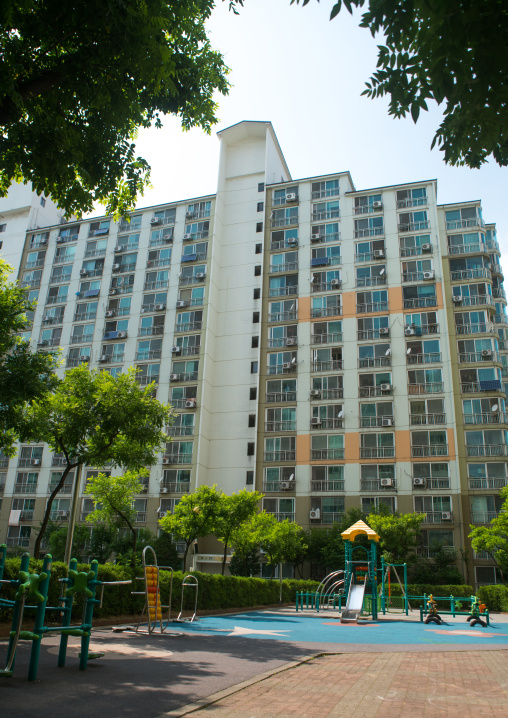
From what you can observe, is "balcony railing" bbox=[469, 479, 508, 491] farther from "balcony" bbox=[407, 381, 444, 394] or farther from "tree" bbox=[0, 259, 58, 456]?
"tree" bbox=[0, 259, 58, 456]

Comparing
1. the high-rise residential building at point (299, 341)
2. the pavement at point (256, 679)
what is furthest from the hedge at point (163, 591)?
the high-rise residential building at point (299, 341)

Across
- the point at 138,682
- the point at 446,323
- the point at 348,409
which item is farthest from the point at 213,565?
the point at 138,682

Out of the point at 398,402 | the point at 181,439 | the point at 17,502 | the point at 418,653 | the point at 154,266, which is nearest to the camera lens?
the point at 418,653

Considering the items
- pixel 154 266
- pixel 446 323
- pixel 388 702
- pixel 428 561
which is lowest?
pixel 388 702

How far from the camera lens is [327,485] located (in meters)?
50.0

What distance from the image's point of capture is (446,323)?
51.2 metres

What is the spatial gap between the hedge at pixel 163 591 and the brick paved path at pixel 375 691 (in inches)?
256

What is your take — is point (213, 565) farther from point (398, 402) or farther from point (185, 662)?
point (185, 662)

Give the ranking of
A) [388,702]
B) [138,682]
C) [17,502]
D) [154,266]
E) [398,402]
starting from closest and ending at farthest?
[388,702] < [138,682] < [398,402] < [17,502] < [154,266]

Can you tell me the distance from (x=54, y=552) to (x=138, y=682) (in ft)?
153

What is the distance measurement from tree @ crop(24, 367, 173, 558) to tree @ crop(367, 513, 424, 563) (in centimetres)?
2437

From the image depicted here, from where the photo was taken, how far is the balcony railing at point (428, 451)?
157 ft

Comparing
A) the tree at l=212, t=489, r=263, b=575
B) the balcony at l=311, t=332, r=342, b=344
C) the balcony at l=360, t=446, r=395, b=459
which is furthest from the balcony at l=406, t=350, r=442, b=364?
the tree at l=212, t=489, r=263, b=575

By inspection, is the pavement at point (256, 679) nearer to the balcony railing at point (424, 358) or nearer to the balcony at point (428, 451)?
the balcony at point (428, 451)
